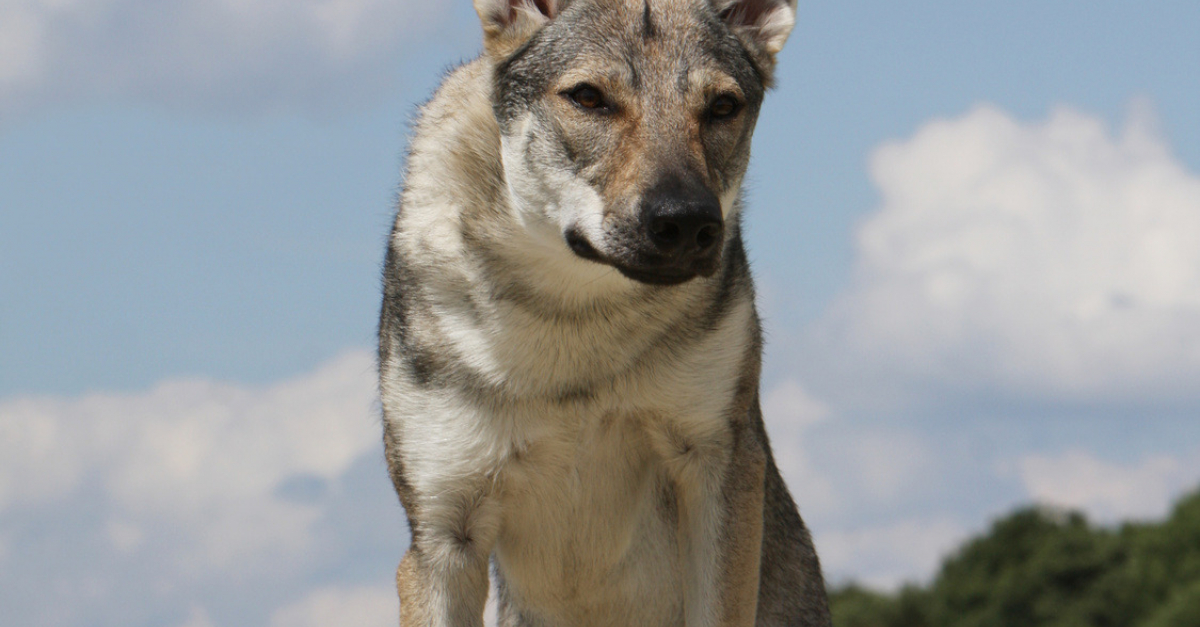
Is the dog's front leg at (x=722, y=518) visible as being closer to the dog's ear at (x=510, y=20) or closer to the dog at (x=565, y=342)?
the dog at (x=565, y=342)

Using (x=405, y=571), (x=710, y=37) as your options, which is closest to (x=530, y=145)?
(x=710, y=37)

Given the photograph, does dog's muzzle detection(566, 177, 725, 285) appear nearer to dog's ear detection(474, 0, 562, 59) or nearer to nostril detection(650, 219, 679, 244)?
nostril detection(650, 219, 679, 244)

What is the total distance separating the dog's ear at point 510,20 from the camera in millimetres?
6488

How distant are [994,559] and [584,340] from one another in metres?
23.9

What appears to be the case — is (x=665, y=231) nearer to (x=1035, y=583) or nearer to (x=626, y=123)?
(x=626, y=123)

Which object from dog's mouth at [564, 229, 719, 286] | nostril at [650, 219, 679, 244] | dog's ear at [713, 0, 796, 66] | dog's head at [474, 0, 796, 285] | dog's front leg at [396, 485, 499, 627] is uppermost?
dog's ear at [713, 0, 796, 66]

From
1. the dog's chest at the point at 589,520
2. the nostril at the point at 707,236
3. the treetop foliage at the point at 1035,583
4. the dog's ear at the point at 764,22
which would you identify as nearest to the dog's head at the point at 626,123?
the nostril at the point at 707,236

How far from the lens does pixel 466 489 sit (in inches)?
253

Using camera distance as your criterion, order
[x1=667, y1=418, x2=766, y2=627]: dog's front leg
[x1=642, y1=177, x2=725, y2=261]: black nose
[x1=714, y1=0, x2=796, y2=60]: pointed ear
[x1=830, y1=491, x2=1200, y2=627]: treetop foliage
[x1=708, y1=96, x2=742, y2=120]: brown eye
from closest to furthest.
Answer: [x1=642, y1=177, x2=725, y2=261]: black nose → [x1=708, y1=96, x2=742, y2=120]: brown eye → [x1=667, y1=418, x2=766, y2=627]: dog's front leg → [x1=714, y1=0, x2=796, y2=60]: pointed ear → [x1=830, y1=491, x2=1200, y2=627]: treetop foliage

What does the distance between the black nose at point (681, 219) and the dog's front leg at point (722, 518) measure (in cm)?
110

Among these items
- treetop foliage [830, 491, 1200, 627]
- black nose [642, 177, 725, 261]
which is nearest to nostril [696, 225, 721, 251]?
black nose [642, 177, 725, 261]

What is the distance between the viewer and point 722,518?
6398 mm

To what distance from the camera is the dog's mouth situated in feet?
18.9

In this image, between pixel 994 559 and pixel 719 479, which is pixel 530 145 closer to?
pixel 719 479
